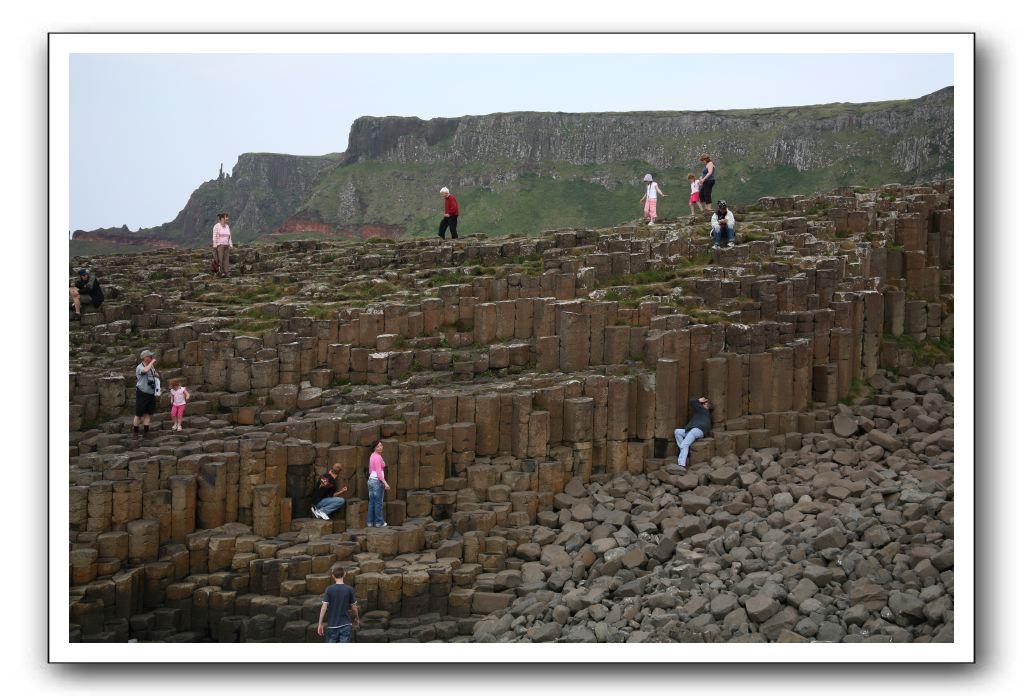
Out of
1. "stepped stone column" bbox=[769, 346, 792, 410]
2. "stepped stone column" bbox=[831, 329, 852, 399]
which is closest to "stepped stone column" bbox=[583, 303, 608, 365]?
"stepped stone column" bbox=[769, 346, 792, 410]

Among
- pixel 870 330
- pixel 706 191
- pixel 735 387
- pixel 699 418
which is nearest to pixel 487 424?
pixel 699 418

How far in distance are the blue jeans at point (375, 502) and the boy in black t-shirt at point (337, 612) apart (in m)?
2.95

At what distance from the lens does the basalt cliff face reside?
149 feet

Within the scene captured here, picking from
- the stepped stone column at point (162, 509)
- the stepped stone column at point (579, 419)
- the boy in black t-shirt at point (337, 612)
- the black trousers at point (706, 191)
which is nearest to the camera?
the boy in black t-shirt at point (337, 612)

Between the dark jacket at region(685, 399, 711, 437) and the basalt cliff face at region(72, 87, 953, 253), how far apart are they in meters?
21.3

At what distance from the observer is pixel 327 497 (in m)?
A: 20.5

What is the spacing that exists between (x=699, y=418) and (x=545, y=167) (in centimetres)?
3010

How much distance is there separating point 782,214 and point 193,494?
1473 centimetres

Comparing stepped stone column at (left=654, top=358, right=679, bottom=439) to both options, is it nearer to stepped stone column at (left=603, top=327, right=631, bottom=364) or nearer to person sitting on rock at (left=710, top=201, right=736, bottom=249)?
stepped stone column at (left=603, top=327, right=631, bottom=364)

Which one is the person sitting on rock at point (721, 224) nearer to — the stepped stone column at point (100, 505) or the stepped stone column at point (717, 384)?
the stepped stone column at point (717, 384)

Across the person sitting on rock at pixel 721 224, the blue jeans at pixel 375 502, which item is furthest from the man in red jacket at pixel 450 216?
the blue jeans at pixel 375 502

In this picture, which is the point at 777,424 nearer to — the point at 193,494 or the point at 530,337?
the point at 530,337

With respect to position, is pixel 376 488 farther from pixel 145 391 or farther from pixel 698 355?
pixel 698 355

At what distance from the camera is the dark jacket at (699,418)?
2215 cm
